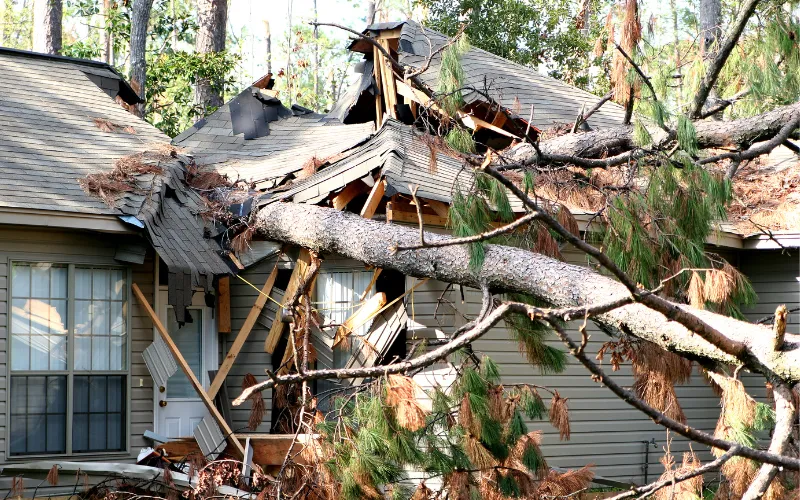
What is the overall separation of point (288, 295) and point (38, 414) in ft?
8.76

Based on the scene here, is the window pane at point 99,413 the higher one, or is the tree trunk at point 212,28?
the tree trunk at point 212,28

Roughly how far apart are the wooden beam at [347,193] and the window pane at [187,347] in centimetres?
207

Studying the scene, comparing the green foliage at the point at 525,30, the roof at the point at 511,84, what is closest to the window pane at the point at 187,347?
the roof at the point at 511,84

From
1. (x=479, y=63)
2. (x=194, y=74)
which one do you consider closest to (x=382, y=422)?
(x=479, y=63)

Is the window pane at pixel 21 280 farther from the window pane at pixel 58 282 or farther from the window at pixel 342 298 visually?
the window at pixel 342 298

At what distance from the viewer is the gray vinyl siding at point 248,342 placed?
10.5 metres

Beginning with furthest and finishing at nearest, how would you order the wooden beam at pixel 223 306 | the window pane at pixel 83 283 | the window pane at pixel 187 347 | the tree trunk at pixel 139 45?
the tree trunk at pixel 139 45 → the wooden beam at pixel 223 306 → the window pane at pixel 187 347 → the window pane at pixel 83 283

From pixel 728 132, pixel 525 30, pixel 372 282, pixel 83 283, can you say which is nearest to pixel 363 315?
pixel 372 282

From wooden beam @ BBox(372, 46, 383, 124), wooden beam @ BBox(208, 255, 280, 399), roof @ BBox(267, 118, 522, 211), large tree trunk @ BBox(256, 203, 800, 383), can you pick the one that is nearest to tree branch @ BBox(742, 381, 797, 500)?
large tree trunk @ BBox(256, 203, 800, 383)

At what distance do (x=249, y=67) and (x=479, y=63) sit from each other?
2902 centimetres

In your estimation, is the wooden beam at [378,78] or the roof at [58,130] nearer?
the roof at [58,130]

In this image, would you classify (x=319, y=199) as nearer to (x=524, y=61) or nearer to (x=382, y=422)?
(x=382, y=422)

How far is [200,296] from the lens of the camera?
10656mm

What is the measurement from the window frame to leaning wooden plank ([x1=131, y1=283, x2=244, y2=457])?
0.50ft
